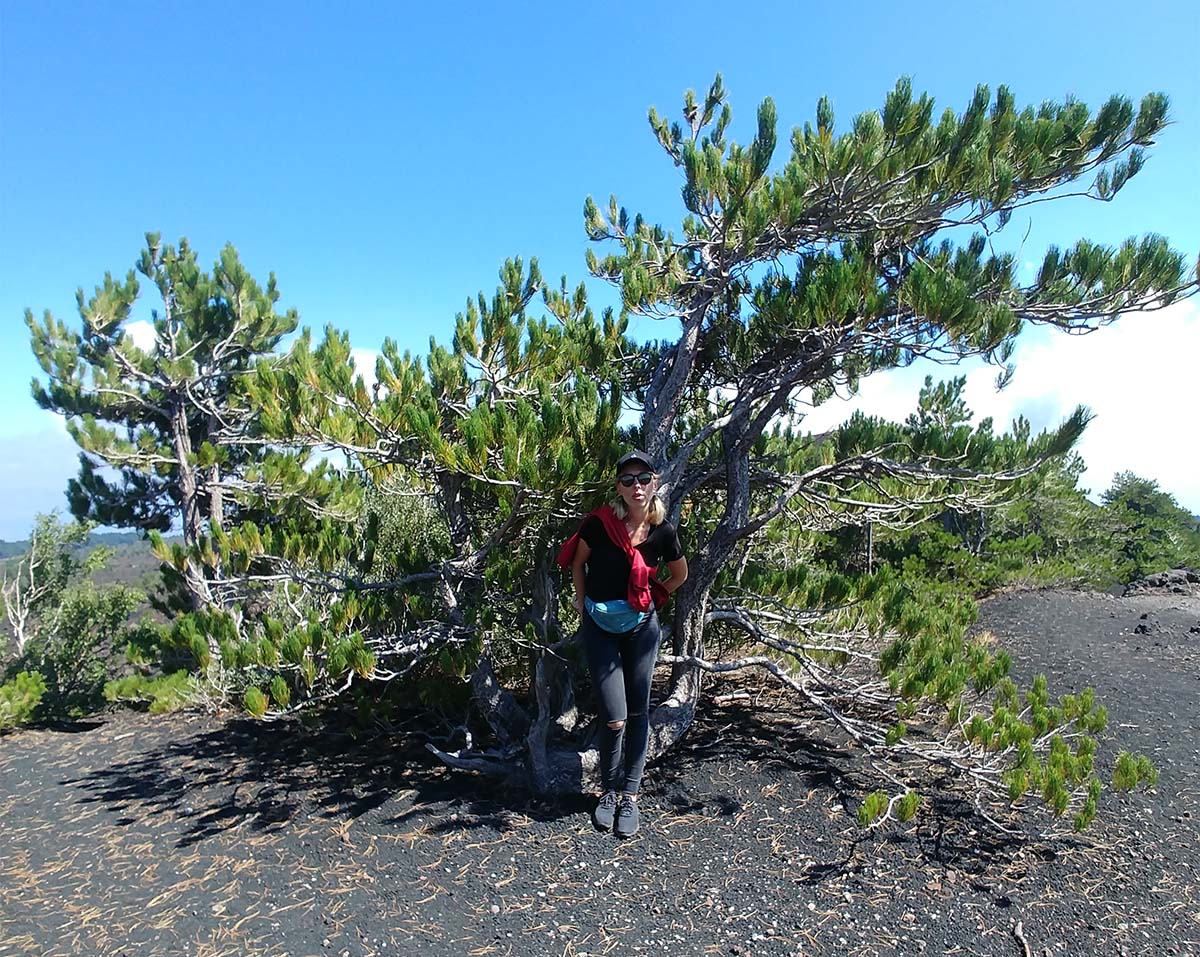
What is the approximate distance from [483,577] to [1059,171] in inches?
146

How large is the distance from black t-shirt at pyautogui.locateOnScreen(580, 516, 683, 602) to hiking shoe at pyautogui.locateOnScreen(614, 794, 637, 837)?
106cm

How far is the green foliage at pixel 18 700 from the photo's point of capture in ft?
19.9

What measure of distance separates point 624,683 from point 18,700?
6150mm

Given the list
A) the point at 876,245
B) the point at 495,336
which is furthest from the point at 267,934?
the point at 876,245

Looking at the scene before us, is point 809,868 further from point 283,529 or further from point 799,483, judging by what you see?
point 283,529

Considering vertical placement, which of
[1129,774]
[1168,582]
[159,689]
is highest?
[1168,582]

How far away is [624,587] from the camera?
303 cm

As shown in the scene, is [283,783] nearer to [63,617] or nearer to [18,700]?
[18,700]

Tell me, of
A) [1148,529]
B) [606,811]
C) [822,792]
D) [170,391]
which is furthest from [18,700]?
[1148,529]

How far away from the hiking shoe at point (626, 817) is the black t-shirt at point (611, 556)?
1.06 metres

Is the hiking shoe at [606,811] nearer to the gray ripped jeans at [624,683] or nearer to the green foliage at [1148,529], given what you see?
the gray ripped jeans at [624,683]

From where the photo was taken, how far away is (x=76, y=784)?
15.4 ft

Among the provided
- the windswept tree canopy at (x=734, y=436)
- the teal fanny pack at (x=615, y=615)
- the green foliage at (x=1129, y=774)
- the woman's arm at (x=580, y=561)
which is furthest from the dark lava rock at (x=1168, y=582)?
the woman's arm at (x=580, y=561)

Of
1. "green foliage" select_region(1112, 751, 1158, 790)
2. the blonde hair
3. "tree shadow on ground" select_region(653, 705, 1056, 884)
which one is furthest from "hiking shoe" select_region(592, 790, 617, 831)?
"green foliage" select_region(1112, 751, 1158, 790)
